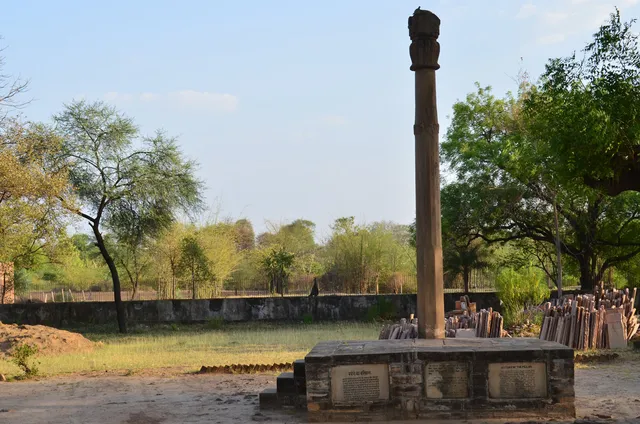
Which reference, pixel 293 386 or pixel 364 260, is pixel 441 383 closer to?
pixel 293 386

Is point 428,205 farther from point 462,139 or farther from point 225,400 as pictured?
point 462,139

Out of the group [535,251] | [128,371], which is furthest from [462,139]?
[128,371]

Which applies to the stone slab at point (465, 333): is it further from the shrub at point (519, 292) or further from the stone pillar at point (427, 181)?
the shrub at point (519, 292)

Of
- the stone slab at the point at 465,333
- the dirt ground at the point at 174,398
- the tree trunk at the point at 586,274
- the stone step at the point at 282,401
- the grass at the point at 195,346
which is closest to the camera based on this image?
the dirt ground at the point at 174,398

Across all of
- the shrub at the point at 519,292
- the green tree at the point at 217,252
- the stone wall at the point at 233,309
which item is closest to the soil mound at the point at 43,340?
the stone wall at the point at 233,309

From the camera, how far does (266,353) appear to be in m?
14.9

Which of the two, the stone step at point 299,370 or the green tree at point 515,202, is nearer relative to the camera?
the stone step at point 299,370

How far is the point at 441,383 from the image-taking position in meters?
7.63

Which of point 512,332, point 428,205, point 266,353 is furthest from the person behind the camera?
point 512,332

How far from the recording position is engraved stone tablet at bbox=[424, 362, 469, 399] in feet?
25.0

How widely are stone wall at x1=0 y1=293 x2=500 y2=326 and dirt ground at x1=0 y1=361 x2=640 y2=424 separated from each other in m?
11.6

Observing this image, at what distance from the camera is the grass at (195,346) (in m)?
13.6

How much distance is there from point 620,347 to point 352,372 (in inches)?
325

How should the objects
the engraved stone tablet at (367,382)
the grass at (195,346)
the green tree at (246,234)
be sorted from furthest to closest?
the green tree at (246,234) → the grass at (195,346) → the engraved stone tablet at (367,382)
